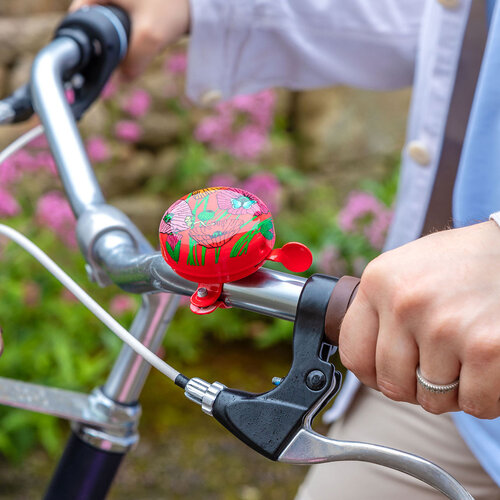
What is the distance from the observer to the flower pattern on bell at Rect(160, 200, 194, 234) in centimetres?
40

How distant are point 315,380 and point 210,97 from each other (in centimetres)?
58

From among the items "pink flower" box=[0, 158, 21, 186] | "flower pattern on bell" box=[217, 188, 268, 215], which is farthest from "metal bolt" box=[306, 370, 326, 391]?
"pink flower" box=[0, 158, 21, 186]

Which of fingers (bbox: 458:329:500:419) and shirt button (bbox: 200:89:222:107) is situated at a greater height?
fingers (bbox: 458:329:500:419)

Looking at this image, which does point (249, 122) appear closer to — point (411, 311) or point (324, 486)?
point (324, 486)

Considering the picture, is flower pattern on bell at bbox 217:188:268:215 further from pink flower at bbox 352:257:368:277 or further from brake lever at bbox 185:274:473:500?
pink flower at bbox 352:257:368:277

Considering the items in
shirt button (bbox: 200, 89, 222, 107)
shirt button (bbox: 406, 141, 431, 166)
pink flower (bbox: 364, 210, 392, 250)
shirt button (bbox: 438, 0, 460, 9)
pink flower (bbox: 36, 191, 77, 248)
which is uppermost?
shirt button (bbox: 438, 0, 460, 9)

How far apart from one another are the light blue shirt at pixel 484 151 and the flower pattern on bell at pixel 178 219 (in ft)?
0.74

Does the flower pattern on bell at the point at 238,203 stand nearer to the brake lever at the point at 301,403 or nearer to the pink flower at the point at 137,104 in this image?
the brake lever at the point at 301,403

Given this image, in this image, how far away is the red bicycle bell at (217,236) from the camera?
0.39 metres

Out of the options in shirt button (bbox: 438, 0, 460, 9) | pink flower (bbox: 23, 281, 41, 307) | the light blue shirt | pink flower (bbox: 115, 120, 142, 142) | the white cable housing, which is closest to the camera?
the white cable housing

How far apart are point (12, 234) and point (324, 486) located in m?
0.54

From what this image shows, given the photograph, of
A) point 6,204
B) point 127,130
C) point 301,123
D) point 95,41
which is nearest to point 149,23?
point 95,41

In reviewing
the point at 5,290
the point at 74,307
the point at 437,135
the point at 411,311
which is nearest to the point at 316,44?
the point at 437,135

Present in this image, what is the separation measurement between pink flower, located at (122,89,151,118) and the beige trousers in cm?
156
